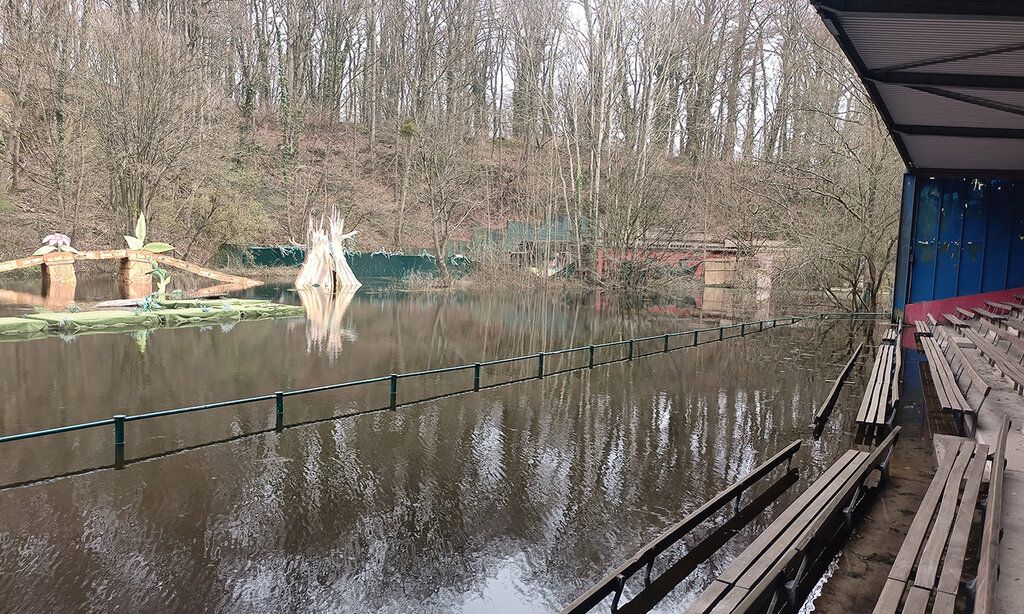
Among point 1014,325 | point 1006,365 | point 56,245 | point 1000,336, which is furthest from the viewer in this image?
point 56,245

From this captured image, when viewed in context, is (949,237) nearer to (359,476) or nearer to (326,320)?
(359,476)

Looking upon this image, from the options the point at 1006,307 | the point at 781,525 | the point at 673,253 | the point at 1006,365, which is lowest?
the point at 781,525

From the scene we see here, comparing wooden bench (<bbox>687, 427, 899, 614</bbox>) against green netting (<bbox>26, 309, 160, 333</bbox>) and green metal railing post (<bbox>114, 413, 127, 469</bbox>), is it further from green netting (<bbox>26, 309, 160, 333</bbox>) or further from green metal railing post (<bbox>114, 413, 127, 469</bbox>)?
green netting (<bbox>26, 309, 160, 333</bbox>)

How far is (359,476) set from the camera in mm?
8023

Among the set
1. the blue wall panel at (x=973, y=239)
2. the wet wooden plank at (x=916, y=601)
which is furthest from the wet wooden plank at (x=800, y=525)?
the blue wall panel at (x=973, y=239)

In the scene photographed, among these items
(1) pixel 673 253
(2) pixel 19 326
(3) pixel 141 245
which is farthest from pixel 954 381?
(1) pixel 673 253

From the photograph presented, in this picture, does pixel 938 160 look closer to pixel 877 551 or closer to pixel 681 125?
pixel 877 551

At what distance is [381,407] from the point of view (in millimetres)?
11367

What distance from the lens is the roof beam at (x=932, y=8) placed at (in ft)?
22.8

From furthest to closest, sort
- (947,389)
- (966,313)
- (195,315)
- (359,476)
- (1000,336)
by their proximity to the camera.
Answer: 1. (195,315)
2. (966,313)
3. (1000,336)
4. (947,389)
5. (359,476)

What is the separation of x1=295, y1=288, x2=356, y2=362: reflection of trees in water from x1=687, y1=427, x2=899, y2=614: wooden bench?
38.7ft

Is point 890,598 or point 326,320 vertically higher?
point 890,598

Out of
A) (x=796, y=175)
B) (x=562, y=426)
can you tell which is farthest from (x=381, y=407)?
(x=796, y=175)

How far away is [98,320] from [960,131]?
22649mm
